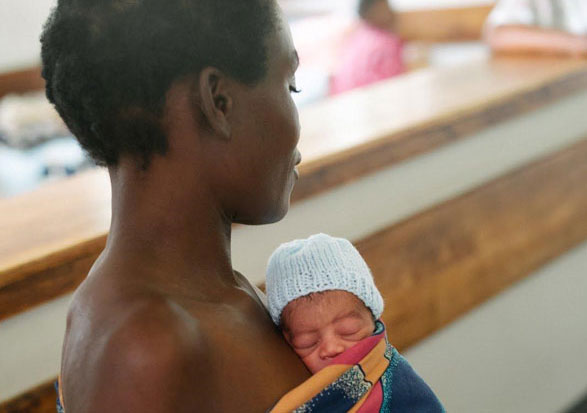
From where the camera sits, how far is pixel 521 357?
1.79 metres

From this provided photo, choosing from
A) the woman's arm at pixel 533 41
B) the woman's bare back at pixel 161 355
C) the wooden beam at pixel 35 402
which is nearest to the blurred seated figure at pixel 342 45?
the woman's arm at pixel 533 41

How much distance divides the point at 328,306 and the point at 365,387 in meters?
0.12

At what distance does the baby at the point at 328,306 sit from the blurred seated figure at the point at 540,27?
1367mm

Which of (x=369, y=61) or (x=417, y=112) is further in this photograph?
(x=369, y=61)

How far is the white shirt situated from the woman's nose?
1456 millimetres

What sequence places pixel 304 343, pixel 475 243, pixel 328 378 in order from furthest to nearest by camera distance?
pixel 475 243 < pixel 304 343 < pixel 328 378

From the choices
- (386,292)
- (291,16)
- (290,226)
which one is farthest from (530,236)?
(291,16)

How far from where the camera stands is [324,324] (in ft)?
2.62

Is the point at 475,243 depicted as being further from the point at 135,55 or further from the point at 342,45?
the point at 342,45

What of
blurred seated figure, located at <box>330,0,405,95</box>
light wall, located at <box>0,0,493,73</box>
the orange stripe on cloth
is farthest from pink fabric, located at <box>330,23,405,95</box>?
the orange stripe on cloth

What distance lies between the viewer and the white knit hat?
2.60 ft

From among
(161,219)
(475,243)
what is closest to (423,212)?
(475,243)

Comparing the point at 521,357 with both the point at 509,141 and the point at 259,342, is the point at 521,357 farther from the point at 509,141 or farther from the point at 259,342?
the point at 259,342

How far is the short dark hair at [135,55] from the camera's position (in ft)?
1.92
